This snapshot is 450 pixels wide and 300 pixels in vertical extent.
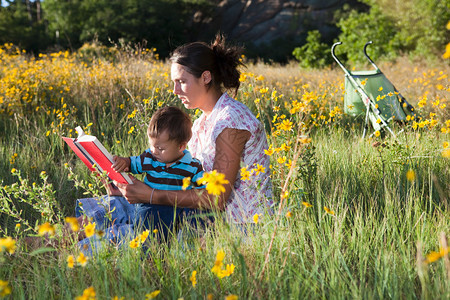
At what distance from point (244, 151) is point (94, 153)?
0.81 meters

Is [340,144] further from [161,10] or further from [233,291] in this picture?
[161,10]

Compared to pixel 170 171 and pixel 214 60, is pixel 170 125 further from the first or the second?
pixel 214 60

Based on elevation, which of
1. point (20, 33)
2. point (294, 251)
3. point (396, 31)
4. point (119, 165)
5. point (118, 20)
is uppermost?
point (118, 20)

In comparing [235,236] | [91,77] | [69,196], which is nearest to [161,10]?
[91,77]

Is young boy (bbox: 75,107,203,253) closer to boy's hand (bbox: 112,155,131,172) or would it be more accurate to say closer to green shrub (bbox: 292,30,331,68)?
boy's hand (bbox: 112,155,131,172)

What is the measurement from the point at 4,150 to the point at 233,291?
10.8 feet

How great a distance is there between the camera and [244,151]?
2.41 metres

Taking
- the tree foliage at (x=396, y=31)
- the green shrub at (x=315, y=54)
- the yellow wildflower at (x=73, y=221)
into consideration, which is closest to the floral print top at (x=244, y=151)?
the yellow wildflower at (x=73, y=221)

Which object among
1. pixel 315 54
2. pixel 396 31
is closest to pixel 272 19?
pixel 315 54

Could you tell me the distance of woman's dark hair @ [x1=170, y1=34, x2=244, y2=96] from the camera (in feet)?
8.11

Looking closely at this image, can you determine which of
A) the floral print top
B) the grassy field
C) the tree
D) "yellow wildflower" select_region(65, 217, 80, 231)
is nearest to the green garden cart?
the grassy field

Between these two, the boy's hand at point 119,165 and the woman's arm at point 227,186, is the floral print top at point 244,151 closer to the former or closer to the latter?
the woman's arm at point 227,186

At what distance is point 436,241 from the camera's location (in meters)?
1.90

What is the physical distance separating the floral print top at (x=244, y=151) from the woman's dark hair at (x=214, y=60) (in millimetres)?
143
